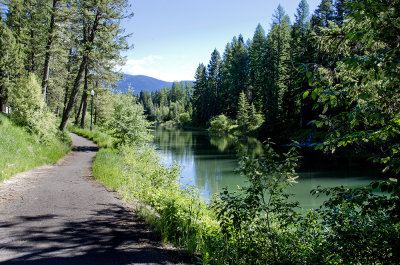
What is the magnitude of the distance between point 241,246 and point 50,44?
1981 cm

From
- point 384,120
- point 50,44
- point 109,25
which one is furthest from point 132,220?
point 50,44

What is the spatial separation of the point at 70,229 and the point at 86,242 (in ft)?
2.05

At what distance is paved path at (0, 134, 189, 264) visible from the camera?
3.63 meters

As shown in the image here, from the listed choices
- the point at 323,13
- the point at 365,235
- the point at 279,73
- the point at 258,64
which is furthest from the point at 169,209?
the point at 258,64

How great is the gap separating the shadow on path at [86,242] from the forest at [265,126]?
42 centimetres

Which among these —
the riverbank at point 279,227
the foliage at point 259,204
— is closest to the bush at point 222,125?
the riverbank at point 279,227

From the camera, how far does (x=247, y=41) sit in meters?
76.2

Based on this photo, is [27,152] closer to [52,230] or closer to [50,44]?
[52,230]

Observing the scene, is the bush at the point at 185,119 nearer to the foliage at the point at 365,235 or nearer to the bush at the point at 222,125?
the bush at the point at 222,125

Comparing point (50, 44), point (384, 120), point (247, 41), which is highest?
point (247, 41)

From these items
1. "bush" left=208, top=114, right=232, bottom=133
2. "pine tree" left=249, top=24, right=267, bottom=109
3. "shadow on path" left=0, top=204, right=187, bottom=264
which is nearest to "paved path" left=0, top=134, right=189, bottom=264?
"shadow on path" left=0, top=204, right=187, bottom=264

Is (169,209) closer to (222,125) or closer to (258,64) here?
(222,125)

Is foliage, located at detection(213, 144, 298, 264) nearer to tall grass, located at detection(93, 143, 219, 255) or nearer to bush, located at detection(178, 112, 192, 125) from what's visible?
Result: tall grass, located at detection(93, 143, 219, 255)

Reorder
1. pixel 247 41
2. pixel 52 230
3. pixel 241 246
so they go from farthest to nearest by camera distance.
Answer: pixel 247 41
pixel 52 230
pixel 241 246
